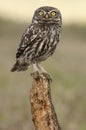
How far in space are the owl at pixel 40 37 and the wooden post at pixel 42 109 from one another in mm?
1831

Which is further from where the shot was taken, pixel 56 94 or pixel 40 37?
pixel 56 94

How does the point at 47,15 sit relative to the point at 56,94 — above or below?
above

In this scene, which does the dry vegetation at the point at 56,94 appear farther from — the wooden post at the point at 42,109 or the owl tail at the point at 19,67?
the wooden post at the point at 42,109

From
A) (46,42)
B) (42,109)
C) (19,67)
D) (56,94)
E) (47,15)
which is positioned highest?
(47,15)

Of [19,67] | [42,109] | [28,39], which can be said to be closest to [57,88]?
[19,67]

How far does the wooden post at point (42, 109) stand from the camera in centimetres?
959

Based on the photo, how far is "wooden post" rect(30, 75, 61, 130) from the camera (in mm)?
9594

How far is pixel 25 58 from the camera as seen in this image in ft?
39.7

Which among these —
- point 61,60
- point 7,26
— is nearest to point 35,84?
point 61,60

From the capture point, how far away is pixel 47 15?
11688 millimetres

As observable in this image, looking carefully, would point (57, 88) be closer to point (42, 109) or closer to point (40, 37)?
point (40, 37)

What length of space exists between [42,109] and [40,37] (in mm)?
2321

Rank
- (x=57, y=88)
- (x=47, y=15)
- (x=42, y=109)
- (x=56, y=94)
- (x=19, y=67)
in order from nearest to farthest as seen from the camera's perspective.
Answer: (x=42, y=109), (x=47, y=15), (x=19, y=67), (x=56, y=94), (x=57, y=88)

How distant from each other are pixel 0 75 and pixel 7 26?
1937cm
